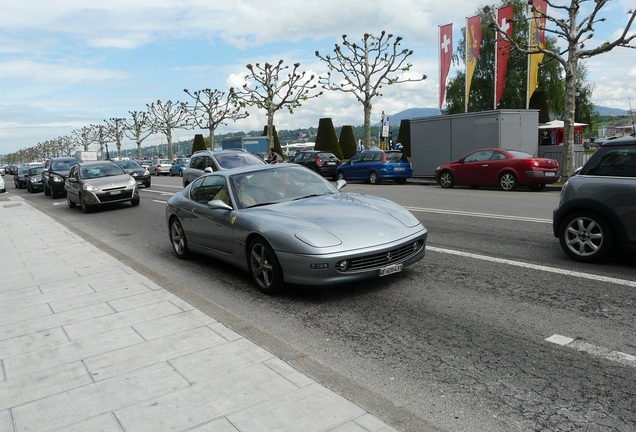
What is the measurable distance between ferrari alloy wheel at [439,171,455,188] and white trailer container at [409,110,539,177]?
107 inches

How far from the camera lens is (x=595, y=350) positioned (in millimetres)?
4059

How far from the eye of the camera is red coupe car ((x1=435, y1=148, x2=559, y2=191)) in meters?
17.4

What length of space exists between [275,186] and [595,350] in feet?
13.7

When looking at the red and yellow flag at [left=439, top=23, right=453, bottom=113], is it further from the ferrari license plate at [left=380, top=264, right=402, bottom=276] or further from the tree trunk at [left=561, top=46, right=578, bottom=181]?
the ferrari license plate at [left=380, top=264, right=402, bottom=276]

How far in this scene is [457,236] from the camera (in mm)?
8945

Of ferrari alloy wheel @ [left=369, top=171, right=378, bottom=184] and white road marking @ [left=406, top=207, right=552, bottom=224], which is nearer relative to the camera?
white road marking @ [left=406, top=207, right=552, bottom=224]

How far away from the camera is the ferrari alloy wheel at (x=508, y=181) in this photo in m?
17.9

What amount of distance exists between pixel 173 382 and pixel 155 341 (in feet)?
2.95

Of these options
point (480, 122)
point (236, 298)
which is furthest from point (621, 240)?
point (480, 122)

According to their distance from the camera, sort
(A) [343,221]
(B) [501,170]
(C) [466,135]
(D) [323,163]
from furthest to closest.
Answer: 1. (D) [323,163]
2. (C) [466,135]
3. (B) [501,170]
4. (A) [343,221]

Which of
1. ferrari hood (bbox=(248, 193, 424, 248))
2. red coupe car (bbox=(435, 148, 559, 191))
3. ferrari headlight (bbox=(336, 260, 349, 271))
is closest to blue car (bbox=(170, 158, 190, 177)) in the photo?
red coupe car (bbox=(435, 148, 559, 191))

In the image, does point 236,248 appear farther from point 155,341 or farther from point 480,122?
point 480,122

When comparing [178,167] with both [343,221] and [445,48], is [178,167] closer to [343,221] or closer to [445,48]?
[445,48]

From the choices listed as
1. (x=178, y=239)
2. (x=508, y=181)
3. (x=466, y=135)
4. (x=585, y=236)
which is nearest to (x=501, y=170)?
(x=508, y=181)
